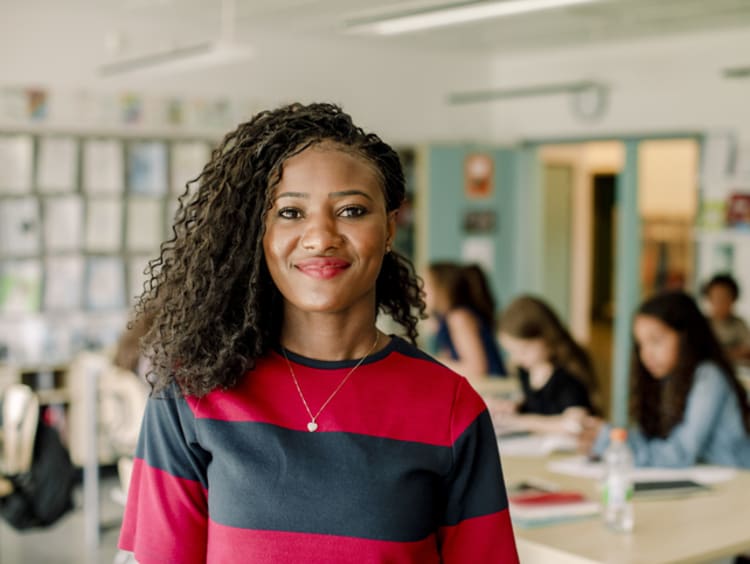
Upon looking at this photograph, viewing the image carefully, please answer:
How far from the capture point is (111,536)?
5.10 m

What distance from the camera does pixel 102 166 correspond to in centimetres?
640

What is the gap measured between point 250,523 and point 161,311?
0.35m

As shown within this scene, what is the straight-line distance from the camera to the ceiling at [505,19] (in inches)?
234

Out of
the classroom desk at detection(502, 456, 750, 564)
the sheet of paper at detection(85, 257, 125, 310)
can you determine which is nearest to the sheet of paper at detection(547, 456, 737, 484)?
the classroom desk at detection(502, 456, 750, 564)

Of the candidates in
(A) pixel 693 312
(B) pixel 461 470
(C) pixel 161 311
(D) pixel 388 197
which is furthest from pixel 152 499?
(A) pixel 693 312

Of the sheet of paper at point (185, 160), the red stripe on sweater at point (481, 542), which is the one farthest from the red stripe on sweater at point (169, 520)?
the sheet of paper at point (185, 160)

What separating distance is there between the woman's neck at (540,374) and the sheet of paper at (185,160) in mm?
3102

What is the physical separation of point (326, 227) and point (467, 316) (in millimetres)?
4092

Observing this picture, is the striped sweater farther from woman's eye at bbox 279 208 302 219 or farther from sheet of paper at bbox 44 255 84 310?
sheet of paper at bbox 44 255 84 310

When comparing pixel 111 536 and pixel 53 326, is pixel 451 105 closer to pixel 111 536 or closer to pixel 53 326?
pixel 53 326

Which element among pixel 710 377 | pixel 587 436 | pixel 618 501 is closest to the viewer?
pixel 618 501

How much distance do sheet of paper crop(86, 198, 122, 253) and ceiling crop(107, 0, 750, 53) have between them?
47.1 inches

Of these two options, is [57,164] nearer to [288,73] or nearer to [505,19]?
[288,73]

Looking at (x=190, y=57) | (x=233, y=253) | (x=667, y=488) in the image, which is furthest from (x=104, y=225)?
(x=233, y=253)
